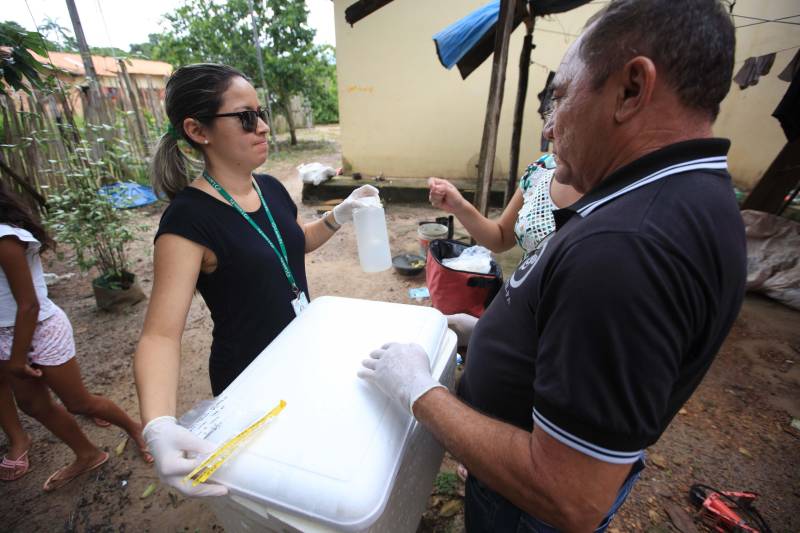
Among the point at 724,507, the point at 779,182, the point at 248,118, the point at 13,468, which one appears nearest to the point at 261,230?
the point at 248,118

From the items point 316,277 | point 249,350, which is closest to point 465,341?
point 249,350

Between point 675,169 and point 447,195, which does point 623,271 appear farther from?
point 447,195

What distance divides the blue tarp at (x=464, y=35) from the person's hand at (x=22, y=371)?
4871 millimetres

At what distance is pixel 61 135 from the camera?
134 inches

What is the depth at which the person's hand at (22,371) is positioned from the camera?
70.3 inches

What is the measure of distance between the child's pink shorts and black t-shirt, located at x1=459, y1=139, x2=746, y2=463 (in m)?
2.53

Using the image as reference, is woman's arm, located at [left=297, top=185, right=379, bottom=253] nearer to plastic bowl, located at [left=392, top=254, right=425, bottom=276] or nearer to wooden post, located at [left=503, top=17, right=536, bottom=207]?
plastic bowl, located at [left=392, top=254, right=425, bottom=276]

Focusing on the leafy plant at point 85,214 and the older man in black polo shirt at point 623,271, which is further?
the leafy plant at point 85,214

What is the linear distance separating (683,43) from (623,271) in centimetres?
47

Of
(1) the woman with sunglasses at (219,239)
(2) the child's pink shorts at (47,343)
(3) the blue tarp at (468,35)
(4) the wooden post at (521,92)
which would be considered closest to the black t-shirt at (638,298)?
(1) the woman with sunglasses at (219,239)

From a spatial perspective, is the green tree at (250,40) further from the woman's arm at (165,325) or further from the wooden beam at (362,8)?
the woman's arm at (165,325)

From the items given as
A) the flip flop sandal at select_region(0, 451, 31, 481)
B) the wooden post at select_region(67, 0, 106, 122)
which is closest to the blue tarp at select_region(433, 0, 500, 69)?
the flip flop sandal at select_region(0, 451, 31, 481)

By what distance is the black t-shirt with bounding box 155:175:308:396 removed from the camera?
4.13 ft

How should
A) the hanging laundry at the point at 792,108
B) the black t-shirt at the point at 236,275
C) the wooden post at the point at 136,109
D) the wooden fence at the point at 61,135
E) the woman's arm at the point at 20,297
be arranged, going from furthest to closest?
the wooden post at the point at 136,109
the wooden fence at the point at 61,135
the hanging laundry at the point at 792,108
the woman's arm at the point at 20,297
the black t-shirt at the point at 236,275
